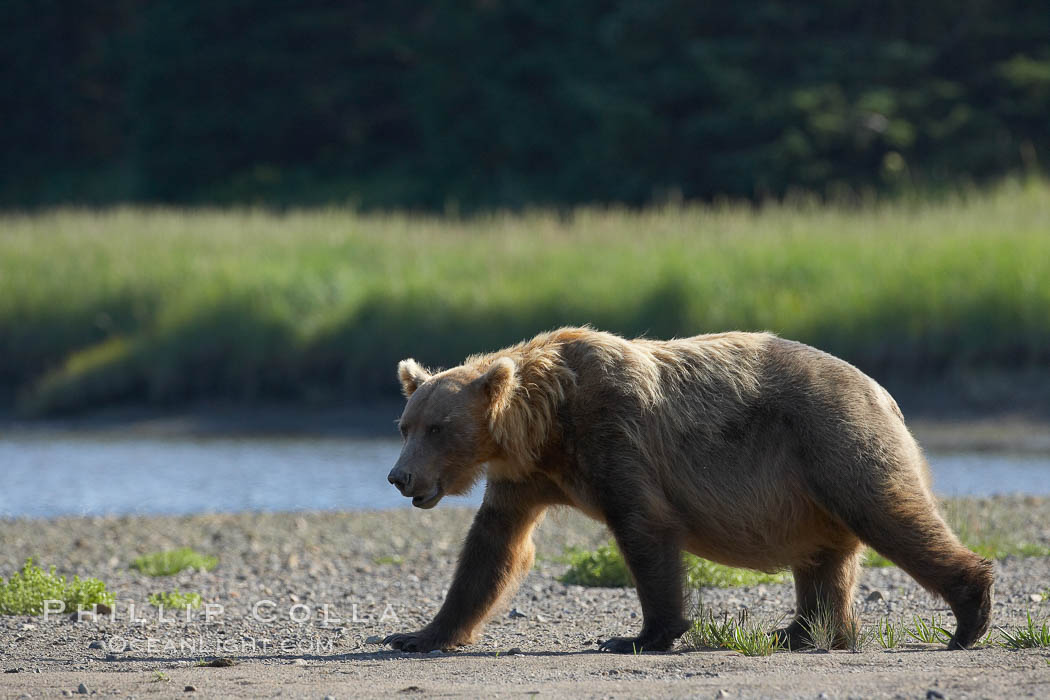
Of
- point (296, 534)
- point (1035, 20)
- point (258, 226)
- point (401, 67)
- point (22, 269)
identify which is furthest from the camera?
point (401, 67)

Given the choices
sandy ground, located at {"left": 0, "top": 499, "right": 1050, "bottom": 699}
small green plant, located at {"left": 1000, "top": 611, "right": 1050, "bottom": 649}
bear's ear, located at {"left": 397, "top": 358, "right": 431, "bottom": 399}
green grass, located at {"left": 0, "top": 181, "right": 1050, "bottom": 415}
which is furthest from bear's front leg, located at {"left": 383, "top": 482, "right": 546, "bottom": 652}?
green grass, located at {"left": 0, "top": 181, "right": 1050, "bottom": 415}

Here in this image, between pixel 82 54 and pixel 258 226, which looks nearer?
pixel 258 226

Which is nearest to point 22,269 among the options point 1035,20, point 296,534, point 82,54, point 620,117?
point 296,534

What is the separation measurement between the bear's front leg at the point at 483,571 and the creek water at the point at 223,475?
5.26m

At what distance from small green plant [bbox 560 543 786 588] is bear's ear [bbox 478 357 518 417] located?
6.93 feet

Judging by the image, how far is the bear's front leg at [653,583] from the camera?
19.3 feet

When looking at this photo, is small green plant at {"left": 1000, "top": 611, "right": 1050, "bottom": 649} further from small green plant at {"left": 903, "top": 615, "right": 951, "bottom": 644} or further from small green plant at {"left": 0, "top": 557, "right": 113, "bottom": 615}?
small green plant at {"left": 0, "top": 557, "right": 113, "bottom": 615}

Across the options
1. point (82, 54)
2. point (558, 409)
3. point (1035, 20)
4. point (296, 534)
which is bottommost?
point (296, 534)

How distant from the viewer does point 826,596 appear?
6180 millimetres

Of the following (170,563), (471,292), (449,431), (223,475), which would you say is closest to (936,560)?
(449,431)

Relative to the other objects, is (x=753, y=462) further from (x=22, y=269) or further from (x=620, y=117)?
(x=620, y=117)

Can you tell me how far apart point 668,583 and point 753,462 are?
63cm

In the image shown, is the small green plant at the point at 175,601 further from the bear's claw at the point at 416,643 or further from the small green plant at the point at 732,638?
the small green plant at the point at 732,638

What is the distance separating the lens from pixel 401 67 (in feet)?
140
